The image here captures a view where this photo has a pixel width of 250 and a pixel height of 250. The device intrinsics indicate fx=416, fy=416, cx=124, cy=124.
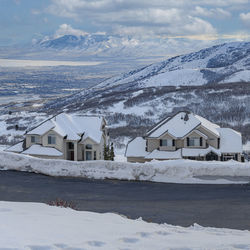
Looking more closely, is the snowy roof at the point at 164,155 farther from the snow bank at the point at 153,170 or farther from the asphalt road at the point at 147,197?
the asphalt road at the point at 147,197

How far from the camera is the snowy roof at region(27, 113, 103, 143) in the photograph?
45228 millimetres

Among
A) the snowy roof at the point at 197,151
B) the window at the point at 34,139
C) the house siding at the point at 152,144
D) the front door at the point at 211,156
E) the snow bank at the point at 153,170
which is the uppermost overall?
the snow bank at the point at 153,170

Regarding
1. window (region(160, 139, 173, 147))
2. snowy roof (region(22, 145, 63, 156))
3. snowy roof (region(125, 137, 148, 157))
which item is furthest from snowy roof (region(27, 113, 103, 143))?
window (region(160, 139, 173, 147))

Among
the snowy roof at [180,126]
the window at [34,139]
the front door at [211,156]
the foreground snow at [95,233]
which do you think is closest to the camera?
the foreground snow at [95,233]

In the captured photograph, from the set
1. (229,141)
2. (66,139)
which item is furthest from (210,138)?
(66,139)

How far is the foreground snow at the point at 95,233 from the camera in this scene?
7430 mm

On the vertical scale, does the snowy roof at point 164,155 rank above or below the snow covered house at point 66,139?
below

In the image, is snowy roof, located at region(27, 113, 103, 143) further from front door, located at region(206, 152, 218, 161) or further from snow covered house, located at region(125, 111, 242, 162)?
front door, located at region(206, 152, 218, 161)

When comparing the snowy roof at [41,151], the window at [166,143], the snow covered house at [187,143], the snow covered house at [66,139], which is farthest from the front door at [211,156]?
the snowy roof at [41,151]

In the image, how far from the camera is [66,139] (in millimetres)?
45562

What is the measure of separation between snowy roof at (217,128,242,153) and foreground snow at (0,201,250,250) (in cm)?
3519

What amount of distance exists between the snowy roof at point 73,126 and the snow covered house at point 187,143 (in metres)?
5.37

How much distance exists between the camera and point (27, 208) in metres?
10.5

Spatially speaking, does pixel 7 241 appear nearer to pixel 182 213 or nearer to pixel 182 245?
pixel 182 245
